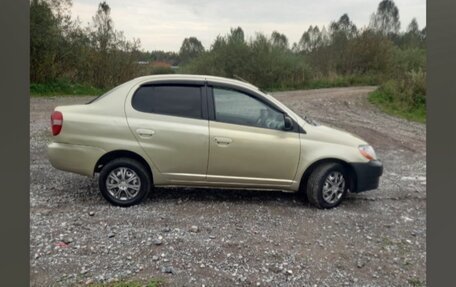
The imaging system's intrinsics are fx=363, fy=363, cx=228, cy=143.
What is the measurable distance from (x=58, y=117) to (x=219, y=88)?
1.73 meters

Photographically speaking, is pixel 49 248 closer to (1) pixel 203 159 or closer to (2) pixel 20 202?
(1) pixel 203 159

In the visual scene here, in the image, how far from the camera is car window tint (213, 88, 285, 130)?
397 cm

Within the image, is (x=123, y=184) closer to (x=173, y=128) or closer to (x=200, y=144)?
(x=173, y=128)

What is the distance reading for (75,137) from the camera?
3807mm

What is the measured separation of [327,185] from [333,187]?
0.28 feet

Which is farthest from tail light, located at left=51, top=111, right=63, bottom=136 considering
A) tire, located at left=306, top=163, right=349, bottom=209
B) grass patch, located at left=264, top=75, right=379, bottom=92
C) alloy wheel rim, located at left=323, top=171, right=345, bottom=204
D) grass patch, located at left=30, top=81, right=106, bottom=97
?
grass patch, located at left=264, top=75, right=379, bottom=92

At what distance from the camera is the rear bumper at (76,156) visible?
3814 mm

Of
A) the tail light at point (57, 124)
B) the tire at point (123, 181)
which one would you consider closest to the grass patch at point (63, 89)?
the tail light at point (57, 124)

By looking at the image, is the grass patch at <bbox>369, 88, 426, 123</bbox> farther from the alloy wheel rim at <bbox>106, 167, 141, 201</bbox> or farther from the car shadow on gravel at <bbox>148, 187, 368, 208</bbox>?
the alloy wheel rim at <bbox>106, 167, 141, 201</bbox>

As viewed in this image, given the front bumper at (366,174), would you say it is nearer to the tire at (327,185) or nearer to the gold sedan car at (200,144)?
the gold sedan car at (200,144)

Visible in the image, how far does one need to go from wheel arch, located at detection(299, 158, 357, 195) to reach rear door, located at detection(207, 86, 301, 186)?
0.57 feet

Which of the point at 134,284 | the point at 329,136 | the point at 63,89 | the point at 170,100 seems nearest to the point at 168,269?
the point at 134,284

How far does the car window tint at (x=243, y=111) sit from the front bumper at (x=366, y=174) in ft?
3.26

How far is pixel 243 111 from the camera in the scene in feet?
13.2
